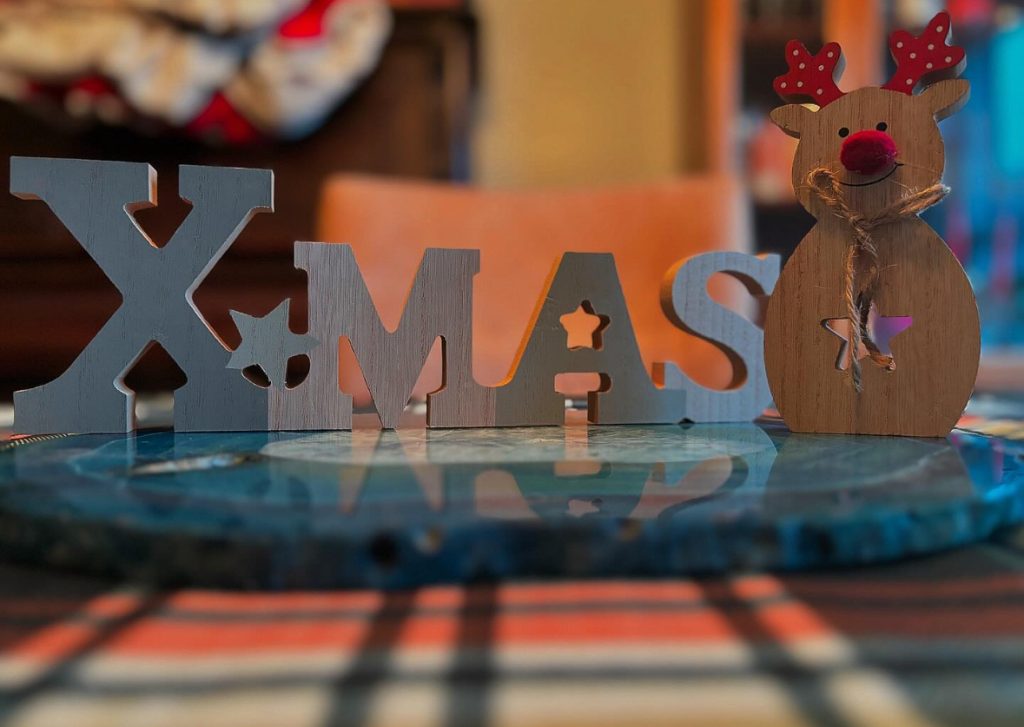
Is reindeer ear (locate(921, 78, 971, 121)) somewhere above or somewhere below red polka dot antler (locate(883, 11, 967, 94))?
below

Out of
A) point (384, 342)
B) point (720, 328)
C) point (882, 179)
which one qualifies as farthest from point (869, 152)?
point (384, 342)

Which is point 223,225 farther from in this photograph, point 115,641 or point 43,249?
point 43,249

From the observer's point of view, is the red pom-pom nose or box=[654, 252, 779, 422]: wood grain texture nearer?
the red pom-pom nose

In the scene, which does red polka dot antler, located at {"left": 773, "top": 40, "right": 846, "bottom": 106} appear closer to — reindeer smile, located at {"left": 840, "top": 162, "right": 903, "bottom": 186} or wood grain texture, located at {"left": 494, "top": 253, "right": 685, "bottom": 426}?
reindeer smile, located at {"left": 840, "top": 162, "right": 903, "bottom": 186}

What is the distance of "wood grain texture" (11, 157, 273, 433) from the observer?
807 mm

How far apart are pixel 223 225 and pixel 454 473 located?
454 millimetres

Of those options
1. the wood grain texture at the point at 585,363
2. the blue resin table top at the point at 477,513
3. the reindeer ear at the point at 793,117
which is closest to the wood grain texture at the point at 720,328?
the wood grain texture at the point at 585,363

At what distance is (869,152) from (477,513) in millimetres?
551

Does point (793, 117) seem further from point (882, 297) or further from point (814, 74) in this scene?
point (882, 297)

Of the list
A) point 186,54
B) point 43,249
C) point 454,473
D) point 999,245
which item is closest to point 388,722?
point 454,473

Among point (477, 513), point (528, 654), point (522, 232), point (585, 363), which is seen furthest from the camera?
point (522, 232)

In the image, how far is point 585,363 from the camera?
2.90 ft

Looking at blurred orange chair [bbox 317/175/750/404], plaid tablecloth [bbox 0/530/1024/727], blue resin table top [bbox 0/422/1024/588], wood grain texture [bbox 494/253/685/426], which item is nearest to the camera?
plaid tablecloth [bbox 0/530/1024/727]

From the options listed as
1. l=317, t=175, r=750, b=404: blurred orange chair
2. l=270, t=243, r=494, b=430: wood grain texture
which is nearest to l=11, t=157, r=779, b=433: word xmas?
l=270, t=243, r=494, b=430: wood grain texture
